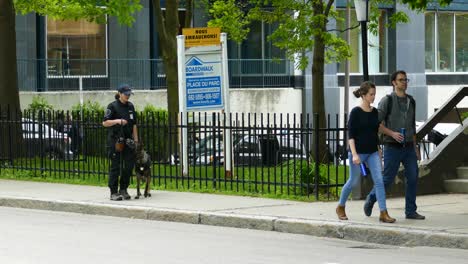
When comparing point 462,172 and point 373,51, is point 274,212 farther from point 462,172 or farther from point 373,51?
point 373,51

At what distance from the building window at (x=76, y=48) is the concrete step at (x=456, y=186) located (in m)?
24.0

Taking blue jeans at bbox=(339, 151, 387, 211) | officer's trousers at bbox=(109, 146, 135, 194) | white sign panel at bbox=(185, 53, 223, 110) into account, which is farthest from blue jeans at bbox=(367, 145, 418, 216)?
white sign panel at bbox=(185, 53, 223, 110)

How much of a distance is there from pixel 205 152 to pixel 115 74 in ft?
71.1

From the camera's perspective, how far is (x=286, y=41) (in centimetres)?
2553

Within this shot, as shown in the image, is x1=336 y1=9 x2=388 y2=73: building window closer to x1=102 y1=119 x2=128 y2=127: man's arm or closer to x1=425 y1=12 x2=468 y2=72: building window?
x1=425 y1=12 x2=468 y2=72: building window

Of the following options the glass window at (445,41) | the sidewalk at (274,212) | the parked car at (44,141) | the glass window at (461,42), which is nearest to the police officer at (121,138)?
the sidewalk at (274,212)

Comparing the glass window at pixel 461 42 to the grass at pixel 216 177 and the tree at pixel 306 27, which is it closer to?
the tree at pixel 306 27

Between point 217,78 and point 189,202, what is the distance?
15.0 ft

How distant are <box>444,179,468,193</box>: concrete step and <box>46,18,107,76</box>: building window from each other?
23962 millimetres

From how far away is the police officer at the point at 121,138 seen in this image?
16422 millimetres

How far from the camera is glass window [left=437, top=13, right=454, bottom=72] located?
4656 cm

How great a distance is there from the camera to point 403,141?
13375 mm

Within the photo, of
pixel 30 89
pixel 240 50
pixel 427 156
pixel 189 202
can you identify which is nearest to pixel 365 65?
pixel 427 156

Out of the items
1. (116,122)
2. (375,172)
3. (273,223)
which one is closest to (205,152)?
(116,122)
